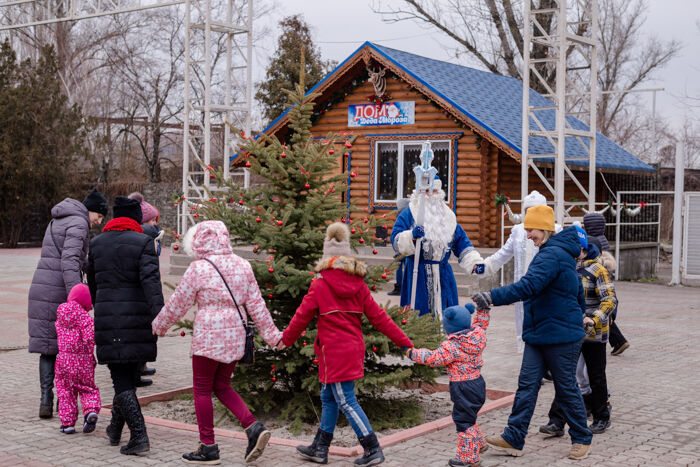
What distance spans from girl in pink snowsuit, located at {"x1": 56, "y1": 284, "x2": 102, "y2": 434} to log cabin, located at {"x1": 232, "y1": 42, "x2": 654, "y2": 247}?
509 inches

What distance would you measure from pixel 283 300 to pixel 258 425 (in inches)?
56.0

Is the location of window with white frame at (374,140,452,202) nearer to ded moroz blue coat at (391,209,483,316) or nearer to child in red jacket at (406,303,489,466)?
ded moroz blue coat at (391,209,483,316)

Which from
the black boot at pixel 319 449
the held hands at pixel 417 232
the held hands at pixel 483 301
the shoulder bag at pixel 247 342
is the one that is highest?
the held hands at pixel 417 232

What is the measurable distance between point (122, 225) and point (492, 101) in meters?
17.1

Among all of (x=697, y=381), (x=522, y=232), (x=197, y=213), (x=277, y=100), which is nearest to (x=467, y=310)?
(x=197, y=213)

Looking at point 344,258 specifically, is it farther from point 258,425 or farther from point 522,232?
point 522,232

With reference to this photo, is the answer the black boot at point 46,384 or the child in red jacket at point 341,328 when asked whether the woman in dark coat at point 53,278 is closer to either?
the black boot at point 46,384

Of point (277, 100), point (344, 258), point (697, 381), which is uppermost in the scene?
point (277, 100)

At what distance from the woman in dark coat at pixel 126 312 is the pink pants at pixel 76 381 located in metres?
0.54

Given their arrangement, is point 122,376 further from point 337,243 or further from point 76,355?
point 337,243

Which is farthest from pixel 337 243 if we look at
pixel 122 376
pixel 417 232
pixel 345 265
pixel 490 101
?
pixel 490 101

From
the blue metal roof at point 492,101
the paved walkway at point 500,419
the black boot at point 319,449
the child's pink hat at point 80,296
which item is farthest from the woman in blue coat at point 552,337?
the blue metal roof at point 492,101

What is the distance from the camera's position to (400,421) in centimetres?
676

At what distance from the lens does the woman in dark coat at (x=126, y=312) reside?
5.99 meters
